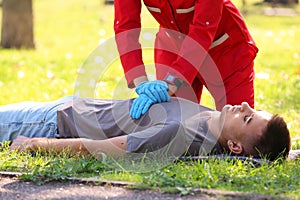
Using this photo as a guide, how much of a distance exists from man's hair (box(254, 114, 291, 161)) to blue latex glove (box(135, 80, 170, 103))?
0.62 metres

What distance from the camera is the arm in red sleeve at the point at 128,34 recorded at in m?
4.21

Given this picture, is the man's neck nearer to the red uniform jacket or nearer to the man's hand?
the red uniform jacket

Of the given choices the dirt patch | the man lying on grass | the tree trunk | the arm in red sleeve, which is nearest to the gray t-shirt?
the man lying on grass

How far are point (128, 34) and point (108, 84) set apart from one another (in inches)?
115

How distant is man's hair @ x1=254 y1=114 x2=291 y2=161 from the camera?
3.72 meters

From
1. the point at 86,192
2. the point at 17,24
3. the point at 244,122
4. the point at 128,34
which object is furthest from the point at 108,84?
the point at 86,192

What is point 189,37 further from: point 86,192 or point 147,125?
point 86,192

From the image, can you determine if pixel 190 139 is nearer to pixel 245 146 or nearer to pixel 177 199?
pixel 245 146

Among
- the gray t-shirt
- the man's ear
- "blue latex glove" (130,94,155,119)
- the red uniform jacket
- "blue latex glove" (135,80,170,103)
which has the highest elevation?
the red uniform jacket

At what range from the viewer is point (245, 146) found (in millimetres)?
3834

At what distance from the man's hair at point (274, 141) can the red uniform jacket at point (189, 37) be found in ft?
1.97

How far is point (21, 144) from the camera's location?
164 inches

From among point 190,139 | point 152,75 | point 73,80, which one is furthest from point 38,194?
point 73,80

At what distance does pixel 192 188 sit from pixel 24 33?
6703mm
